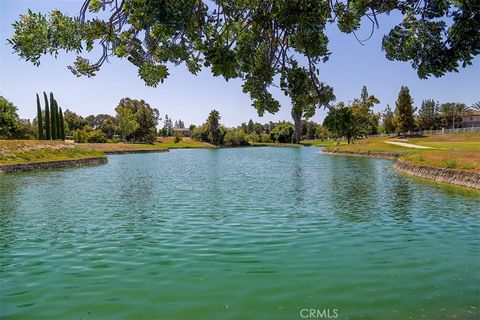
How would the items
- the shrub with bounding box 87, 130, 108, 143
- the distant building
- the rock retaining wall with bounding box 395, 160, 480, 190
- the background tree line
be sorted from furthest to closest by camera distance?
the distant building < the shrub with bounding box 87, 130, 108, 143 < the background tree line < the rock retaining wall with bounding box 395, 160, 480, 190

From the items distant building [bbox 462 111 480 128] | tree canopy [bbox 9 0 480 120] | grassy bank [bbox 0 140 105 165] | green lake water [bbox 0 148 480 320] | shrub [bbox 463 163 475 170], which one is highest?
distant building [bbox 462 111 480 128]

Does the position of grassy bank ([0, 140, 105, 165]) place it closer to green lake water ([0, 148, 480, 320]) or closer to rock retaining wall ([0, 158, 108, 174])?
rock retaining wall ([0, 158, 108, 174])

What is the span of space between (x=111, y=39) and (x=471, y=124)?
182588 millimetres

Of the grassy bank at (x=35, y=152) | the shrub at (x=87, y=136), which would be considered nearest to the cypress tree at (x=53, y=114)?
the grassy bank at (x=35, y=152)

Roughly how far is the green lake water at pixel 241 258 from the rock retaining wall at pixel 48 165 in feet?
82.3

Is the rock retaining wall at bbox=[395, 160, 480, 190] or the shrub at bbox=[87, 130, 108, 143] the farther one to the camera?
the shrub at bbox=[87, 130, 108, 143]

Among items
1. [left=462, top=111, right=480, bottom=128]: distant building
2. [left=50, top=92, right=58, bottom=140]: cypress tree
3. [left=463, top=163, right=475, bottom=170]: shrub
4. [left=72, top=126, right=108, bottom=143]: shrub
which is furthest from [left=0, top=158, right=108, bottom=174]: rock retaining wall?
[left=462, top=111, right=480, bottom=128]: distant building

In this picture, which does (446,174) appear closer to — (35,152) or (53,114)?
(35,152)

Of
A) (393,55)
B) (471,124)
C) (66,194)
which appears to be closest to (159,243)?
(393,55)

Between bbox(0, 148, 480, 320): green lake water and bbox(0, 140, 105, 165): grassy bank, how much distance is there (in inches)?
1175

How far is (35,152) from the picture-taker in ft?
181

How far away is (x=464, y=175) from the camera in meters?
30.3

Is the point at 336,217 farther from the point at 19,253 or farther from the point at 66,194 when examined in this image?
the point at 66,194

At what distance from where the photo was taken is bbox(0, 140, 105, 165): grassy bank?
164 ft
